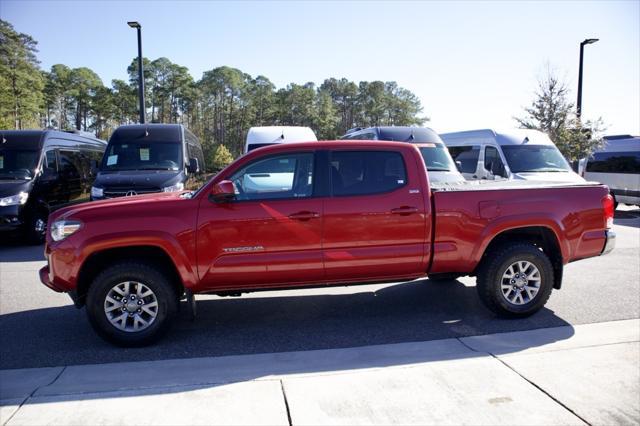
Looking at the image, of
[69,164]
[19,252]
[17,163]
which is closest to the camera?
[19,252]

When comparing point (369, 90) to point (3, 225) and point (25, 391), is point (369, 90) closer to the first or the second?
point (3, 225)

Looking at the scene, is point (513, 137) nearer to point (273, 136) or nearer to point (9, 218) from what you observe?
point (273, 136)

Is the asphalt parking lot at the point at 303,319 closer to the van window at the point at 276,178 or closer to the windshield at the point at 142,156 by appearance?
the van window at the point at 276,178

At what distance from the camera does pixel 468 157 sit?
521 inches

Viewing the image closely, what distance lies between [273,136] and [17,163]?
5665 millimetres

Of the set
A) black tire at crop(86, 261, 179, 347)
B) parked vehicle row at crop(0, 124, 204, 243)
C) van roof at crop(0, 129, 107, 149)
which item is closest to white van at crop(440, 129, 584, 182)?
parked vehicle row at crop(0, 124, 204, 243)

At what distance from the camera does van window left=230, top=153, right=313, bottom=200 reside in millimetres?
4719

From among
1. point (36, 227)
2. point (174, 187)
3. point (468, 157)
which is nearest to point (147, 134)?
point (174, 187)

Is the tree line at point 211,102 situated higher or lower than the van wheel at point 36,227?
higher

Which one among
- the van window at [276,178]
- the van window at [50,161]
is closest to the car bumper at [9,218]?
the van window at [50,161]

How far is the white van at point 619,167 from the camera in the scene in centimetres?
1536

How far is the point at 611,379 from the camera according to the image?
3.79 m

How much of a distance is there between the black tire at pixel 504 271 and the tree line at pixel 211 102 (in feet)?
152

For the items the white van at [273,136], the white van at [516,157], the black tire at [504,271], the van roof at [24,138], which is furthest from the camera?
the white van at [273,136]
